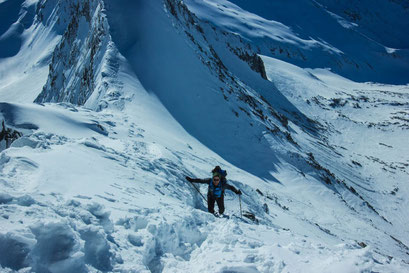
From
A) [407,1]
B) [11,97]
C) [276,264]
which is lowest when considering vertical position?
[11,97]

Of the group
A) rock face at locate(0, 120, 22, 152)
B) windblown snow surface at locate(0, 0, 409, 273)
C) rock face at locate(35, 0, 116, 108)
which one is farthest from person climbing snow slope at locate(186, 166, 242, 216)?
rock face at locate(35, 0, 116, 108)

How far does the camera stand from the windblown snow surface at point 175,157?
5.41 metres

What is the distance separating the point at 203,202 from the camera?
11.3m

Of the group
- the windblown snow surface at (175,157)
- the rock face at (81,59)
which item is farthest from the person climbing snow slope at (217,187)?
the rock face at (81,59)

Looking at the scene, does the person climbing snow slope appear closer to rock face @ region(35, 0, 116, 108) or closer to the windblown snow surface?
the windblown snow surface

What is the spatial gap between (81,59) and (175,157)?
17.9m

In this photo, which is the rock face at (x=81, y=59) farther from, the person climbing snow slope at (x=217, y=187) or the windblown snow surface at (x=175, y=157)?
the person climbing snow slope at (x=217, y=187)

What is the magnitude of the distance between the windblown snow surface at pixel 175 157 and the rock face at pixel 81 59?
20cm

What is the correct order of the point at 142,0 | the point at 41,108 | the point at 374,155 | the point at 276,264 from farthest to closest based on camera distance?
1. the point at 374,155
2. the point at 142,0
3. the point at 41,108
4. the point at 276,264

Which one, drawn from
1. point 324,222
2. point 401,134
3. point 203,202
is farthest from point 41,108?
point 401,134

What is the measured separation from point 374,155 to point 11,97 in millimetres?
54934

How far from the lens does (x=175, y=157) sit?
14.3 m

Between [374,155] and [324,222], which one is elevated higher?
[374,155]

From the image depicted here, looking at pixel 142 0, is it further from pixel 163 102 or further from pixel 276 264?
pixel 276 264
